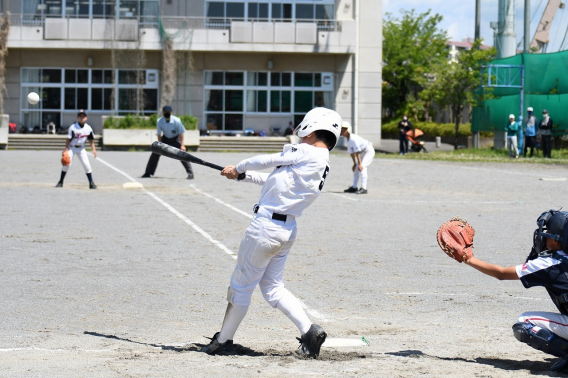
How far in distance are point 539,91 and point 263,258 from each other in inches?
1340

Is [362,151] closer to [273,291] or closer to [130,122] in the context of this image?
[273,291]

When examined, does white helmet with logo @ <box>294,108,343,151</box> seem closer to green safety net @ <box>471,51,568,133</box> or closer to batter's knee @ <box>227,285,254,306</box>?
batter's knee @ <box>227,285,254,306</box>

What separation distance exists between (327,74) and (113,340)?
45.5m

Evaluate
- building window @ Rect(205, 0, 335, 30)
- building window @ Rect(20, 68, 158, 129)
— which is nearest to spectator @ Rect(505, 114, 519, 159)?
building window @ Rect(205, 0, 335, 30)

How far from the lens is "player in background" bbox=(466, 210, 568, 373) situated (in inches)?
222

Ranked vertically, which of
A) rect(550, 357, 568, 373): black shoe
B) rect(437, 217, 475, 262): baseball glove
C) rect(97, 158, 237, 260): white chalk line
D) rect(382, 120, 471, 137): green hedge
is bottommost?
rect(550, 357, 568, 373): black shoe

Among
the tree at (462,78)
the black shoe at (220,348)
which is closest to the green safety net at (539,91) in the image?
the tree at (462,78)

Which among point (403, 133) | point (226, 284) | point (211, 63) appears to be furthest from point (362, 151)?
point (211, 63)

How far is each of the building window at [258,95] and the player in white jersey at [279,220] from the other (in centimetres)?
4509

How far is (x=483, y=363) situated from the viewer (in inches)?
238

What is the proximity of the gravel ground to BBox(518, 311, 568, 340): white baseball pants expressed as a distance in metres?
0.32

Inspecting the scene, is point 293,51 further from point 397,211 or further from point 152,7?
point 397,211

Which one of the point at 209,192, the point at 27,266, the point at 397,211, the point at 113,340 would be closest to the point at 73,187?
the point at 209,192

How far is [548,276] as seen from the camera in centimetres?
563
